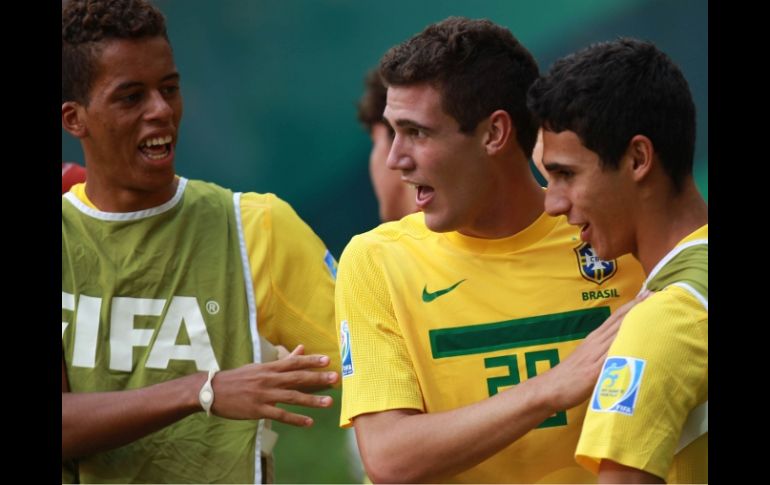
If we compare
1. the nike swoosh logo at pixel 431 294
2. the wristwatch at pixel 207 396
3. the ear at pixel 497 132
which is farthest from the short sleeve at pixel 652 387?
the wristwatch at pixel 207 396

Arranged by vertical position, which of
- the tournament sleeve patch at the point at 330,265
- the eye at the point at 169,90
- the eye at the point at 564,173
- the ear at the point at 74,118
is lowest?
the tournament sleeve patch at the point at 330,265

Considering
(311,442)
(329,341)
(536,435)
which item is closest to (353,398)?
(536,435)

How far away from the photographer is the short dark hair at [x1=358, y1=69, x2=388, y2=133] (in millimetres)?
6141

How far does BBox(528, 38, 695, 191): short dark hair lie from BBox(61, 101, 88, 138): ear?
167 centimetres

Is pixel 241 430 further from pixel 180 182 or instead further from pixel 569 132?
pixel 569 132

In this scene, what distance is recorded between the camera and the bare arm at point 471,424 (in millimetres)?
2664

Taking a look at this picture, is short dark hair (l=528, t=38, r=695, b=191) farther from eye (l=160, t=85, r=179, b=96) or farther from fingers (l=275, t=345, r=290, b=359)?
eye (l=160, t=85, r=179, b=96)

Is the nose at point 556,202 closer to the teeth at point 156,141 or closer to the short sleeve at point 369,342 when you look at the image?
the short sleeve at point 369,342

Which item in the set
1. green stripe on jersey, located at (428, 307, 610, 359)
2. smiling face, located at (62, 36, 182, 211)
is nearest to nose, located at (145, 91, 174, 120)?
smiling face, located at (62, 36, 182, 211)

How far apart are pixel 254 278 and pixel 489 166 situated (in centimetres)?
95

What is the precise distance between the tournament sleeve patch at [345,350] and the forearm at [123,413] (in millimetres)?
549

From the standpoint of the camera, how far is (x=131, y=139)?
148 inches

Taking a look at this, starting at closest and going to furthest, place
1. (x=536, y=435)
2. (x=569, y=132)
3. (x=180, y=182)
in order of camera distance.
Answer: (x=569, y=132)
(x=536, y=435)
(x=180, y=182)

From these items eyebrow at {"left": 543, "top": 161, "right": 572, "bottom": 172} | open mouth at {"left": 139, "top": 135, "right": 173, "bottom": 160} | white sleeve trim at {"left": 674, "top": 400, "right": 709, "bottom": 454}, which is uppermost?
open mouth at {"left": 139, "top": 135, "right": 173, "bottom": 160}
